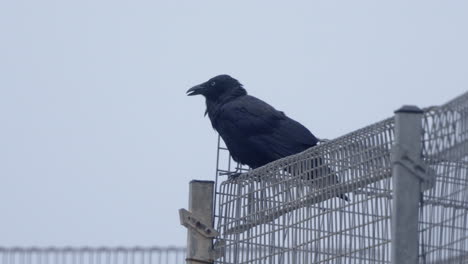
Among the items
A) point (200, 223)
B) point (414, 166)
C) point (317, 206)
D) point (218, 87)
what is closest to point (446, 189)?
point (414, 166)

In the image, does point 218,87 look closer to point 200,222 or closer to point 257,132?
point 257,132

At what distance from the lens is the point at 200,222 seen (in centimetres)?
660

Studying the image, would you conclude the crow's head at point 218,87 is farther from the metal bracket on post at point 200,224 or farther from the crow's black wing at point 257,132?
the metal bracket on post at point 200,224

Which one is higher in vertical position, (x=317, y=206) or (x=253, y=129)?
(x=253, y=129)

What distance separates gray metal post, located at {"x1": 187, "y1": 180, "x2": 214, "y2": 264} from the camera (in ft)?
21.5

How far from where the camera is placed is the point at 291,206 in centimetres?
575

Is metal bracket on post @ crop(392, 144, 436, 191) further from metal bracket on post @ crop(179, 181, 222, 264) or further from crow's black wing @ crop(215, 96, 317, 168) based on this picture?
crow's black wing @ crop(215, 96, 317, 168)

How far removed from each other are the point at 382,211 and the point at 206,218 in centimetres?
213

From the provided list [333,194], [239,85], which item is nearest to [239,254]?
[333,194]

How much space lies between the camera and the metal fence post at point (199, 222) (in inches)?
258

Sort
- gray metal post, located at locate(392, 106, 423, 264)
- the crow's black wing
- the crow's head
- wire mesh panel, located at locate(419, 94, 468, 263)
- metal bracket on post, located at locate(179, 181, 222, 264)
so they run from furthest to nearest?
the crow's head
the crow's black wing
metal bracket on post, located at locate(179, 181, 222, 264)
wire mesh panel, located at locate(419, 94, 468, 263)
gray metal post, located at locate(392, 106, 423, 264)

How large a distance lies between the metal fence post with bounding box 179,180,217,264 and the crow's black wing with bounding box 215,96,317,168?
3.39 metres

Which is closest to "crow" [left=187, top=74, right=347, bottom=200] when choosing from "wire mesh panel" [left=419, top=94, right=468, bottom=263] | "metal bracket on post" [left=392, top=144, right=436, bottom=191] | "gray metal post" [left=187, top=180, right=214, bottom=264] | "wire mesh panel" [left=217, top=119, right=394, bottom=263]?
"gray metal post" [left=187, top=180, right=214, bottom=264]

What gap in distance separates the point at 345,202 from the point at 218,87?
7377 mm
